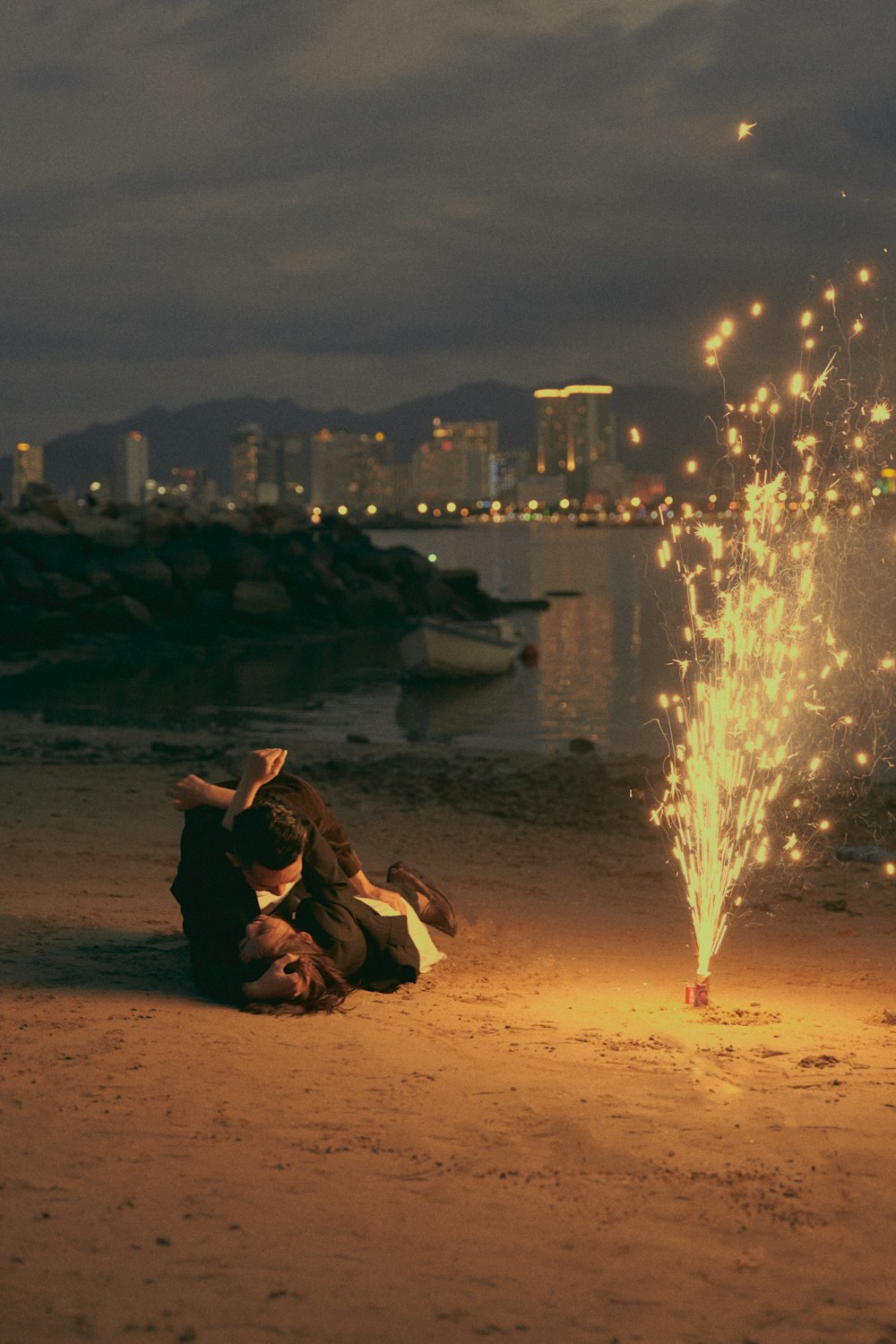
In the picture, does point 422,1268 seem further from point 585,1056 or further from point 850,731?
point 850,731

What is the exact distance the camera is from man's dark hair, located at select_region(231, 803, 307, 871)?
636 cm

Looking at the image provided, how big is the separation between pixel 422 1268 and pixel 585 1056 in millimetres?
2095

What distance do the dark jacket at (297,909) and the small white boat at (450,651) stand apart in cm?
2555

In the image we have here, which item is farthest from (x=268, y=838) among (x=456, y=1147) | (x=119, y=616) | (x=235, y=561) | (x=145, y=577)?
(x=235, y=561)

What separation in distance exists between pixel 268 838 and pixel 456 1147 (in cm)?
193

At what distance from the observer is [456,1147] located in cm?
479

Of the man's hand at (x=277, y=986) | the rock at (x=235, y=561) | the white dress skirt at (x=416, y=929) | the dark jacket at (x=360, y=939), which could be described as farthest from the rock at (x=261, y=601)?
the man's hand at (x=277, y=986)

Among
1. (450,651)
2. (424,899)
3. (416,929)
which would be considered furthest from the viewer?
(450,651)

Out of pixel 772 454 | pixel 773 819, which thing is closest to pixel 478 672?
pixel 773 819

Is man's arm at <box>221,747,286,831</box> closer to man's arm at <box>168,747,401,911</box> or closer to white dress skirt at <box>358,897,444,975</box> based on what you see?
man's arm at <box>168,747,401,911</box>

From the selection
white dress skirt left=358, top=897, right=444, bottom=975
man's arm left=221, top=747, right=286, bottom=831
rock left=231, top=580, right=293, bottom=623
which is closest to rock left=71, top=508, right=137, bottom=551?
rock left=231, top=580, right=293, bottom=623

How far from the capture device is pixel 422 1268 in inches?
154

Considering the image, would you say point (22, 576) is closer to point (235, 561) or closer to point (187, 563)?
point (187, 563)

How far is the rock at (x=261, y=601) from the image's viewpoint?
42625 mm
